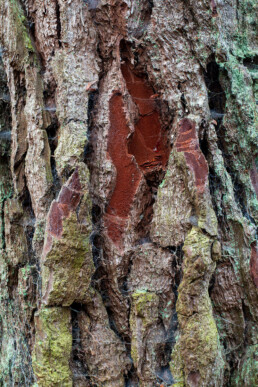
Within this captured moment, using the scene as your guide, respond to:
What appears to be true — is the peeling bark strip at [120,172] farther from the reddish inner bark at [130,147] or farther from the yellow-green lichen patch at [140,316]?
the yellow-green lichen patch at [140,316]

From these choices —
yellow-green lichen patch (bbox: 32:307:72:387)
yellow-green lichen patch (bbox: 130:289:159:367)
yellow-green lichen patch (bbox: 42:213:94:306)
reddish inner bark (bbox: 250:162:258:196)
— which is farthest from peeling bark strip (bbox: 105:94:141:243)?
reddish inner bark (bbox: 250:162:258:196)

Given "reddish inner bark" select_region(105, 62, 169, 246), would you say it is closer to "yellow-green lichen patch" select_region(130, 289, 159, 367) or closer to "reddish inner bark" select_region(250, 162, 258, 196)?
"yellow-green lichen patch" select_region(130, 289, 159, 367)

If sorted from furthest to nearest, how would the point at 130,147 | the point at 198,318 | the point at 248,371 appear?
the point at 130,147
the point at 248,371
the point at 198,318

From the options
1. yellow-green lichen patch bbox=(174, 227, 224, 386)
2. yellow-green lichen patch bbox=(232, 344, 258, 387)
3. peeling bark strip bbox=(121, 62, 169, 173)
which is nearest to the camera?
yellow-green lichen patch bbox=(174, 227, 224, 386)

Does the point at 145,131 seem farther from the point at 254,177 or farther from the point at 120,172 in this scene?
the point at 254,177

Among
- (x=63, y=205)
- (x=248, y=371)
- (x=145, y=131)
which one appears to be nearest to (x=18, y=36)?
(x=145, y=131)

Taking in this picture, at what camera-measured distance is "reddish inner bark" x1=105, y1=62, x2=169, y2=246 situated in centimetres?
151

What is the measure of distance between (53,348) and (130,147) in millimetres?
860

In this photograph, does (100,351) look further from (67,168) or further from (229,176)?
(229,176)

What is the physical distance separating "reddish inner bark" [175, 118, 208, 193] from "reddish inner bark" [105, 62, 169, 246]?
0.12 meters

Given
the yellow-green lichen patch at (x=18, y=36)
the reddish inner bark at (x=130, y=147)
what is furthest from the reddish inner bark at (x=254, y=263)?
the yellow-green lichen patch at (x=18, y=36)

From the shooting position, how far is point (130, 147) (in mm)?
1553

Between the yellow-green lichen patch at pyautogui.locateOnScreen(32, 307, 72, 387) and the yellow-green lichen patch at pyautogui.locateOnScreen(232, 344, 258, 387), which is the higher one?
the yellow-green lichen patch at pyautogui.locateOnScreen(32, 307, 72, 387)

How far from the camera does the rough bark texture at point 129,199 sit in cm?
136
